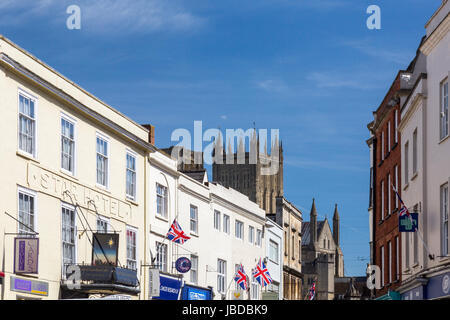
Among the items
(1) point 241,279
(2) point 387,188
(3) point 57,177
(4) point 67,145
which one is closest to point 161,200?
(1) point 241,279

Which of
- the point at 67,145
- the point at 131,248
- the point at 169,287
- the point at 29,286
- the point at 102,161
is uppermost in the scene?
the point at 67,145

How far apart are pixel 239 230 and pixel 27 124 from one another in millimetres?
29869

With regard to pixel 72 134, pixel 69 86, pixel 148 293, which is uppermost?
pixel 69 86

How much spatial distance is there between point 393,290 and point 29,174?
17.8 m

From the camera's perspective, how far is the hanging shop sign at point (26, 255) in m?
24.3

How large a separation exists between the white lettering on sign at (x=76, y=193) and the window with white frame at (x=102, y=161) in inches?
26.0

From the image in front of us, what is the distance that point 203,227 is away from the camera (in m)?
46.8

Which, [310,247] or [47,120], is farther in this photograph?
[310,247]

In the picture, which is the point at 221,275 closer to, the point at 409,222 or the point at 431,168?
the point at 409,222

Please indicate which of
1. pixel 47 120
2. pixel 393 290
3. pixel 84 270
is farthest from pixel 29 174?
pixel 393 290

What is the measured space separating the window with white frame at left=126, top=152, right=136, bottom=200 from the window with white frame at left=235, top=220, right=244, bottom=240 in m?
18.8

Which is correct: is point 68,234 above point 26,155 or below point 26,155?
below
